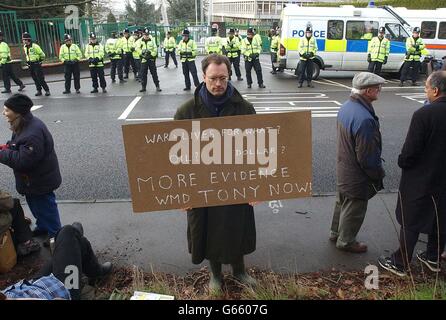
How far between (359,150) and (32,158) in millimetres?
2993

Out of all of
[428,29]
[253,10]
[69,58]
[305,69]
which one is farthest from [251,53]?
[253,10]

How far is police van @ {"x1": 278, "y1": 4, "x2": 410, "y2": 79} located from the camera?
14.6 m

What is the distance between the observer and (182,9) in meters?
61.3

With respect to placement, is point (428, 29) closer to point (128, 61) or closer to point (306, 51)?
point (306, 51)

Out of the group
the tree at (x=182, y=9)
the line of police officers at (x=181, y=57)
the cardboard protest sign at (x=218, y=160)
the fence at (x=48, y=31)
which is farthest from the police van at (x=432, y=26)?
the tree at (x=182, y=9)

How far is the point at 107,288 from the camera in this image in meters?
3.43

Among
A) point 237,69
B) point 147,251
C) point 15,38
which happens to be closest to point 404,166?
point 147,251

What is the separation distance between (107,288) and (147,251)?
0.70 metres

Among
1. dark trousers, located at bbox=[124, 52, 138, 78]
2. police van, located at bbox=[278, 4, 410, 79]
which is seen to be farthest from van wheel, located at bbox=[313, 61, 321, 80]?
dark trousers, located at bbox=[124, 52, 138, 78]

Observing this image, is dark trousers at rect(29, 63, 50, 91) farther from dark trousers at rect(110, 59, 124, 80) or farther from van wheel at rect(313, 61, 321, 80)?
van wheel at rect(313, 61, 321, 80)

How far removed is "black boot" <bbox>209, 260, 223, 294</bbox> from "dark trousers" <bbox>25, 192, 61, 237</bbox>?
6.38 feet

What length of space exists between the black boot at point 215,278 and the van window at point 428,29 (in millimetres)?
17245

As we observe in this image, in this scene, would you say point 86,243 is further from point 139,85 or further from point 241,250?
point 139,85

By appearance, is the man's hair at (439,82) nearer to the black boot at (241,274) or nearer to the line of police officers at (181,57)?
the black boot at (241,274)
